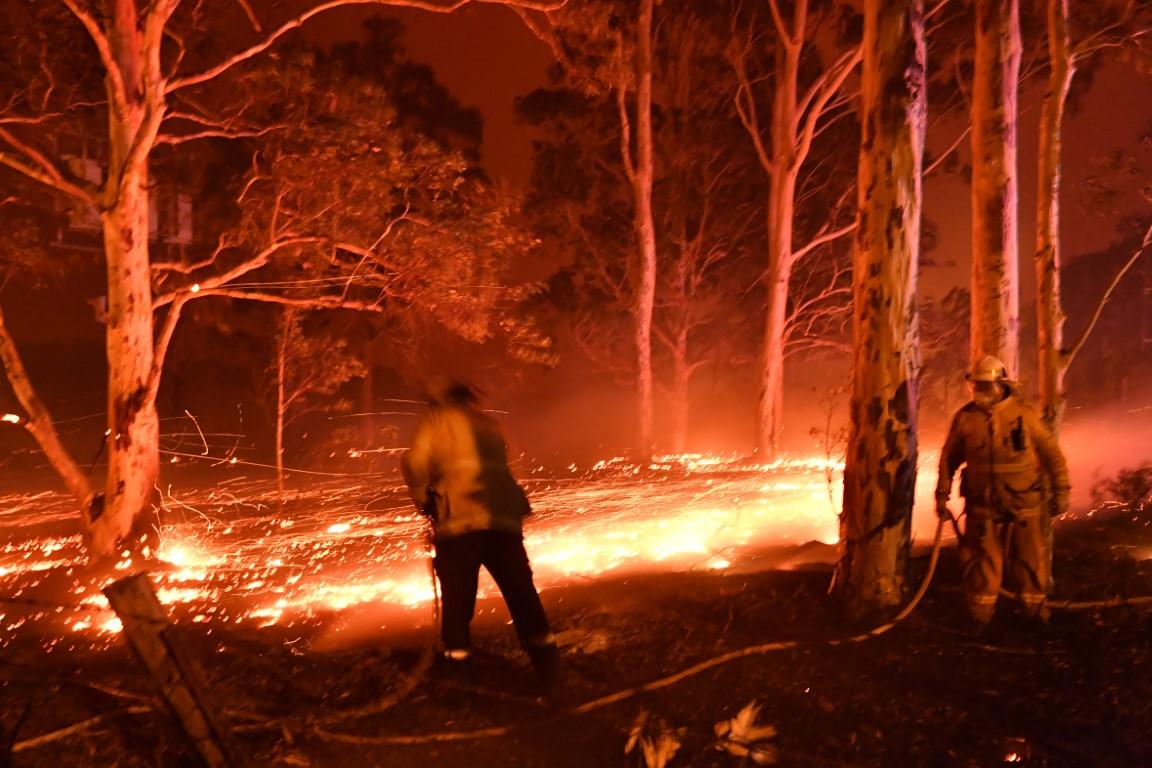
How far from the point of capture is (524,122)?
2477 cm

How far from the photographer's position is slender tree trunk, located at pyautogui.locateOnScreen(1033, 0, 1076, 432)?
26.4ft

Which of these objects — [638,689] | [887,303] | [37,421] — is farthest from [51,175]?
[887,303]

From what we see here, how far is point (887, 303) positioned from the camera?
6.19 metres

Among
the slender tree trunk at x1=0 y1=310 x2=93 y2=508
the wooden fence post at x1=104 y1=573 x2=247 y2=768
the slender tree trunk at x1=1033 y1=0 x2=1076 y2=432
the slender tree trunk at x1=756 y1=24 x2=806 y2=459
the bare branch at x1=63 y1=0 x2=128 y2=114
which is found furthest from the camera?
the slender tree trunk at x1=756 y1=24 x2=806 y2=459

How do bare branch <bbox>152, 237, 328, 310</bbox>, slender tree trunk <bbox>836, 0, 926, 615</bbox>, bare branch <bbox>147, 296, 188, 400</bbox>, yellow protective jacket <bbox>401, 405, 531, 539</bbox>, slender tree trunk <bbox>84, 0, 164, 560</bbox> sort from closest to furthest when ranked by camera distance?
yellow protective jacket <bbox>401, 405, 531, 539</bbox> < slender tree trunk <bbox>836, 0, 926, 615</bbox> < slender tree trunk <bbox>84, 0, 164, 560</bbox> < bare branch <bbox>147, 296, 188, 400</bbox> < bare branch <bbox>152, 237, 328, 310</bbox>

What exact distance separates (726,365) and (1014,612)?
30.3m

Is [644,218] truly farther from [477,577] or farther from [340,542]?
Result: [477,577]

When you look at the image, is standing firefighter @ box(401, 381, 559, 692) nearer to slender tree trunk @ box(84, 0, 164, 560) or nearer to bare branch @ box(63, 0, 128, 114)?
slender tree trunk @ box(84, 0, 164, 560)

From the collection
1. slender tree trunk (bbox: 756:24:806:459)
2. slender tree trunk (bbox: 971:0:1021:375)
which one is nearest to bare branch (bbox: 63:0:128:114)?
slender tree trunk (bbox: 971:0:1021:375)

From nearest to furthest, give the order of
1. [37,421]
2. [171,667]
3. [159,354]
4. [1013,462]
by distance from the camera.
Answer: [171,667] < [1013,462] < [37,421] < [159,354]

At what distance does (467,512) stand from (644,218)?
17.8m

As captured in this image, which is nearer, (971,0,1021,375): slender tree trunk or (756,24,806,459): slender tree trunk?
(971,0,1021,375): slender tree trunk

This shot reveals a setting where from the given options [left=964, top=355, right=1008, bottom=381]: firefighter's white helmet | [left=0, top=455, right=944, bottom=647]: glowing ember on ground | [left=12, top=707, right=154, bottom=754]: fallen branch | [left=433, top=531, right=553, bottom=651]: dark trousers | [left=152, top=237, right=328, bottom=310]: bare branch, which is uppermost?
[left=152, top=237, right=328, bottom=310]: bare branch

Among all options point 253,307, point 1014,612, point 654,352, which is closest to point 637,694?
point 1014,612
